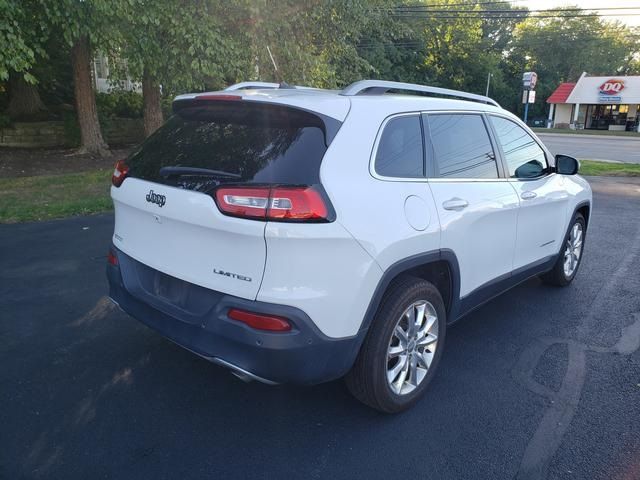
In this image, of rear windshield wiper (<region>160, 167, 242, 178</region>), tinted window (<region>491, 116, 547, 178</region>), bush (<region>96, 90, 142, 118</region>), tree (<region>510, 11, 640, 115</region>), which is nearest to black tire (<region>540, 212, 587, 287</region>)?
tinted window (<region>491, 116, 547, 178</region>)

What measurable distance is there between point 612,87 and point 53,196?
51397 mm

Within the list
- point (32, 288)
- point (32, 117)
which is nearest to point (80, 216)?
point (32, 288)

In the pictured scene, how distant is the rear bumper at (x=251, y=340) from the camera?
95.0 inches

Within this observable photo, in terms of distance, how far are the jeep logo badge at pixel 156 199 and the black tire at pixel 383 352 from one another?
4.24ft

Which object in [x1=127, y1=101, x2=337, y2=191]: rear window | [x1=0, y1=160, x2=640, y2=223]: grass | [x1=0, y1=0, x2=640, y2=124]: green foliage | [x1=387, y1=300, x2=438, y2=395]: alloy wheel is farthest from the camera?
[x1=0, y1=0, x2=640, y2=124]: green foliage

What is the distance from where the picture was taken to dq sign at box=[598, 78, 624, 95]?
47103mm

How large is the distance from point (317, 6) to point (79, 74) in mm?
7044

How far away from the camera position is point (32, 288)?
4750 millimetres

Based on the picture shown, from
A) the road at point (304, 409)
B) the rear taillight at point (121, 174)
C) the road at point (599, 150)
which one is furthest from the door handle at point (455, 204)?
the road at point (599, 150)

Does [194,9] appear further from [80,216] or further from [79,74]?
[79,74]

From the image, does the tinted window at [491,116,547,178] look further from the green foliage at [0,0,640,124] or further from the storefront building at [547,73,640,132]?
the storefront building at [547,73,640,132]

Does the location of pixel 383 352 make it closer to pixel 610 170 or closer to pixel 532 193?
pixel 532 193

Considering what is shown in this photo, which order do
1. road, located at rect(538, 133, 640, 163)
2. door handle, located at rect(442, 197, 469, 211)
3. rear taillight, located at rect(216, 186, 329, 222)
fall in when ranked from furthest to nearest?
road, located at rect(538, 133, 640, 163)
door handle, located at rect(442, 197, 469, 211)
rear taillight, located at rect(216, 186, 329, 222)

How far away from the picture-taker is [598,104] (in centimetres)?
4975
